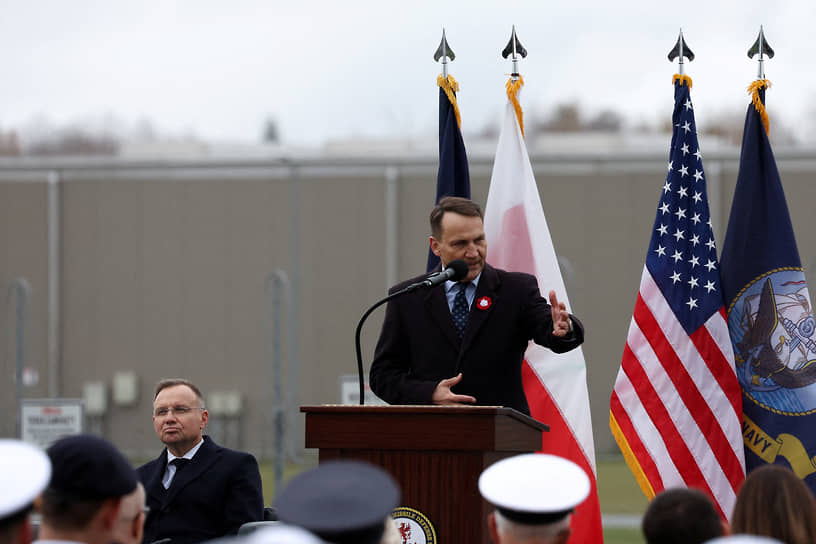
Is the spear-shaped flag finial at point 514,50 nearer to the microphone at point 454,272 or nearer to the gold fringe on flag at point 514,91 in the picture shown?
the gold fringe on flag at point 514,91

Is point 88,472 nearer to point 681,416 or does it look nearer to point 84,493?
point 84,493

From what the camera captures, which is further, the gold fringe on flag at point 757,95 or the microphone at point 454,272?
the gold fringe on flag at point 757,95

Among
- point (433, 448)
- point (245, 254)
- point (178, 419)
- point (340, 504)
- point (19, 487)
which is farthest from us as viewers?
point (245, 254)

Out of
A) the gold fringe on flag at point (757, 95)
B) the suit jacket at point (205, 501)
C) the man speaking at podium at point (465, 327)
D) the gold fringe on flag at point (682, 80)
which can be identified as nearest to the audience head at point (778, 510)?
the man speaking at podium at point (465, 327)

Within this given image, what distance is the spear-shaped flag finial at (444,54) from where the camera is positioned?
653 centimetres

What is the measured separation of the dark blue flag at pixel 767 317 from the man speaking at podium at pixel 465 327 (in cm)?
152

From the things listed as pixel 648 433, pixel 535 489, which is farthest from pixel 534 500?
pixel 648 433

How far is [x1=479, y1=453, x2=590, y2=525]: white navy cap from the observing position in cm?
266

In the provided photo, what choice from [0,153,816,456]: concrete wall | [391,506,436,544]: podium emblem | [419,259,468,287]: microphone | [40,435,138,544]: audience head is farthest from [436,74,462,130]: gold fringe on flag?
[0,153,816,456]: concrete wall

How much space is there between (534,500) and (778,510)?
799 millimetres

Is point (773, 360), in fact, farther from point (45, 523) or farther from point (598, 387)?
point (598, 387)

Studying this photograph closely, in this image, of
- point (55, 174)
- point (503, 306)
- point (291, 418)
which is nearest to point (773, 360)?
point (503, 306)

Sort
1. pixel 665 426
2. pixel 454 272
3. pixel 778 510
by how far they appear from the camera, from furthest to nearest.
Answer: pixel 665 426, pixel 454 272, pixel 778 510

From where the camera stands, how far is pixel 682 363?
6.10 meters
